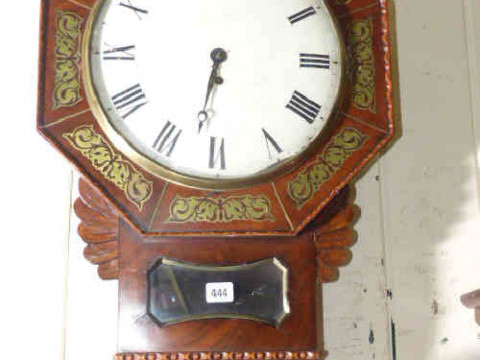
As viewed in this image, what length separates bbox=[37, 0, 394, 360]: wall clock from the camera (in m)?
0.95

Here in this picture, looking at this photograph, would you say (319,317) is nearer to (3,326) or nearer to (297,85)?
(297,85)

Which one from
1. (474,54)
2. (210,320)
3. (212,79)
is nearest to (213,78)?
(212,79)

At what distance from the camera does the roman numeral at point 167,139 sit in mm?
959

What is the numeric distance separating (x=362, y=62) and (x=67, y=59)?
42cm

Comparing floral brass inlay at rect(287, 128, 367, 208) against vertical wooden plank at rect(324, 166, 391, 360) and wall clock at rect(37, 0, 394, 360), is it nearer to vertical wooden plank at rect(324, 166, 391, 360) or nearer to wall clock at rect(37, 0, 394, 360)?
wall clock at rect(37, 0, 394, 360)

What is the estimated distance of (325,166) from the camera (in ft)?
3.21

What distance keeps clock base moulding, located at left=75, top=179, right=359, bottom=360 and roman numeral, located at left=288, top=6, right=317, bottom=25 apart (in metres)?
0.28

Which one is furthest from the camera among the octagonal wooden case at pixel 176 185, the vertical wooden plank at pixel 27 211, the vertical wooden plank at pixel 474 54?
the vertical wooden plank at pixel 474 54

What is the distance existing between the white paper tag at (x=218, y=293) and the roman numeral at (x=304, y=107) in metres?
0.26

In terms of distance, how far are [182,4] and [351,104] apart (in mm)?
280

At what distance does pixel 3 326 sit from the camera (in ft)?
3.43

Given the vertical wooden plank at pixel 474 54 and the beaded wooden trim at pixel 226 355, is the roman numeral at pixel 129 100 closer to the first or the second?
the beaded wooden trim at pixel 226 355

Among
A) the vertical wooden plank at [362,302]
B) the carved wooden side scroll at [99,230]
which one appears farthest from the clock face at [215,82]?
the vertical wooden plank at [362,302]

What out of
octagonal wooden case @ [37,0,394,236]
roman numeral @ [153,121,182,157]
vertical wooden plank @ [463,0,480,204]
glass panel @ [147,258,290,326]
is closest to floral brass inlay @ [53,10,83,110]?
octagonal wooden case @ [37,0,394,236]
